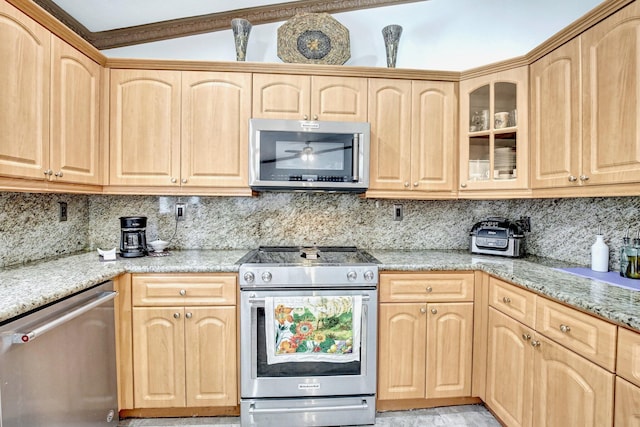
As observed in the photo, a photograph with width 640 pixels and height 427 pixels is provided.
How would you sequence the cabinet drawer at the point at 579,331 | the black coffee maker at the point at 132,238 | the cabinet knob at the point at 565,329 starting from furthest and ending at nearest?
the black coffee maker at the point at 132,238
the cabinet knob at the point at 565,329
the cabinet drawer at the point at 579,331

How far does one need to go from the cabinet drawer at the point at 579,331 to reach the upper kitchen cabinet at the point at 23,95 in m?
2.40

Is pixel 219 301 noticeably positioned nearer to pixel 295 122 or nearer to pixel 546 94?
pixel 295 122

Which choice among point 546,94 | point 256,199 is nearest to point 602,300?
point 546,94

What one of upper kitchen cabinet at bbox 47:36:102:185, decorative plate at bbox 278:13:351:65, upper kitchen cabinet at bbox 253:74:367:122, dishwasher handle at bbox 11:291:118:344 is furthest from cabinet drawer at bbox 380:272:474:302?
upper kitchen cabinet at bbox 47:36:102:185

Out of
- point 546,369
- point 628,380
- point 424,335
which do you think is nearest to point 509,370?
point 546,369

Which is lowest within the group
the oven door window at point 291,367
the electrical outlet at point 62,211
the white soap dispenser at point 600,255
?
the oven door window at point 291,367

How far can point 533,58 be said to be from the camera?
6.27ft

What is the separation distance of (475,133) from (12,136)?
249 cm

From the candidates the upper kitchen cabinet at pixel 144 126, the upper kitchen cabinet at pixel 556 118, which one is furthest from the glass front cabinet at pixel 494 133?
the upper kitchen cabinet at pixel 144 126

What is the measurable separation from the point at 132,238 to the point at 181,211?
437mm

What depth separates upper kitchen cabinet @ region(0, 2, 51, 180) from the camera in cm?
138

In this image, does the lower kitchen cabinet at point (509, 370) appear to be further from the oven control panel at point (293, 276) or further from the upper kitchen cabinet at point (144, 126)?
the upper kitchen cabinet at point (144, 126)

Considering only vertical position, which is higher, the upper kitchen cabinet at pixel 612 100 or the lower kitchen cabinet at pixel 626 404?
the upper kitchen cabinet at pixel 612 100

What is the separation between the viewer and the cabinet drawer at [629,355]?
1010 millimetres
